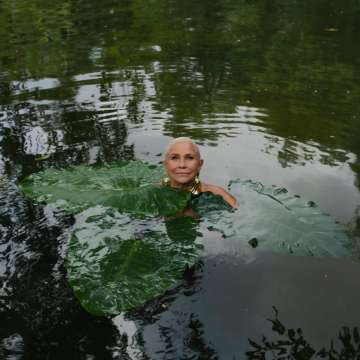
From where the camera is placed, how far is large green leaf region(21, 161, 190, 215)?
2.91 metres

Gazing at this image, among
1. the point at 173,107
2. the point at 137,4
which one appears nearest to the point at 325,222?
the point at 173,107

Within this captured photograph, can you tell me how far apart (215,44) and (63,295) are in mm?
6144

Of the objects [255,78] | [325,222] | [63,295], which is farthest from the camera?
[255,78]

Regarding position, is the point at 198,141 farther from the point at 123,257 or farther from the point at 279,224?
the point at 123,257

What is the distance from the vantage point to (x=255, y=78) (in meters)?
5.91

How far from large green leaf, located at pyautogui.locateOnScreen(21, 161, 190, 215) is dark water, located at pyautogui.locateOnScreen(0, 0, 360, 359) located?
0.47 ft

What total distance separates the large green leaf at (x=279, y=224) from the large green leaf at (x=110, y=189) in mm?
288

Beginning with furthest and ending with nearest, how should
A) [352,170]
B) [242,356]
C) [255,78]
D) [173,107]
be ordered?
[255,78] < [173,107] < [352,170] < [242,356]

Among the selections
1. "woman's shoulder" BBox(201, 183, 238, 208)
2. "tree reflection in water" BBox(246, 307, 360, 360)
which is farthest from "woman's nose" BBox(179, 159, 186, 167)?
"tree reflection in water" BBox(246, 307, 360, 360)

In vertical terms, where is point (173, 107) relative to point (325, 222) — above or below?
below

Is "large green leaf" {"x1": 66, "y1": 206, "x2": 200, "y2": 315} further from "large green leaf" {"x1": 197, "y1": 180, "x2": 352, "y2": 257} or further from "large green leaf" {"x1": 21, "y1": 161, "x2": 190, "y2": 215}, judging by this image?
"large green leaf" {"x1": 197, "y1": 180, "x2": 352, "y2": 257}

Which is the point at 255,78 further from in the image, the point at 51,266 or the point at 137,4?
the point at 137,4

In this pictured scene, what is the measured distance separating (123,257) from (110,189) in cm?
65

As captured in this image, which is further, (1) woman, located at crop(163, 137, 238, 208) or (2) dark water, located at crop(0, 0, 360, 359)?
(1) woman, located at crop(163, 137, 238, 208)
